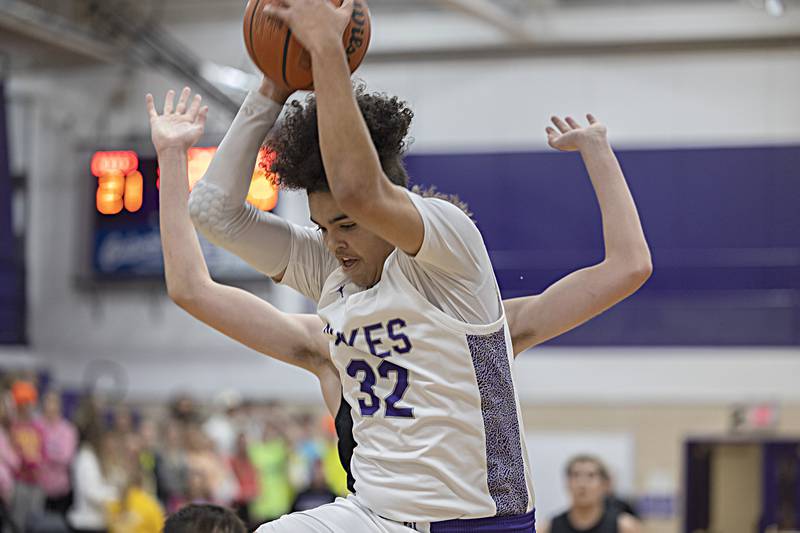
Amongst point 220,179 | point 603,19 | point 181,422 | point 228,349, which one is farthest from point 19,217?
point 220,179

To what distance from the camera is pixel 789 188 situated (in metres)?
12.4

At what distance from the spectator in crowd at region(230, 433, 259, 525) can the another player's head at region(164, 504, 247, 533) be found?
8.40m

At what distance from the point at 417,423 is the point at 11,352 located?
1341 centimetres

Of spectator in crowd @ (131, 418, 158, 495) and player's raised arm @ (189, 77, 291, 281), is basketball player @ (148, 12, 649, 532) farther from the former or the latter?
spectator in crowd @ (131, 418, 158, 495)

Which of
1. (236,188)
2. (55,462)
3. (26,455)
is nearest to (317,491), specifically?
(55,462)

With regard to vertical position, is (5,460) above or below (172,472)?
above

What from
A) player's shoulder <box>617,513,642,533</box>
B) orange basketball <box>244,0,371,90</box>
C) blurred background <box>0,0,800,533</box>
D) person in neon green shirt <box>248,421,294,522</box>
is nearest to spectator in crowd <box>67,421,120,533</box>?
blurred background <box>0,0,800,533</box>

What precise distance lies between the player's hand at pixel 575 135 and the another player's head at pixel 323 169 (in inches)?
20.5

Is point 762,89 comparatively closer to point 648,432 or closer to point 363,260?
point 648,432

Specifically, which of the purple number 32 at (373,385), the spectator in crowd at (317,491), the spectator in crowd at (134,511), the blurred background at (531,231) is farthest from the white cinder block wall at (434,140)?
the purple number 32 at (373,385)

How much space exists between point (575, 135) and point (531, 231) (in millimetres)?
10018

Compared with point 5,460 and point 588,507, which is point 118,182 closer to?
point 5,460

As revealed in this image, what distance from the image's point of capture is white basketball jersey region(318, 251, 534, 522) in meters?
2.42

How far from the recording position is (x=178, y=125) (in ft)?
9.38
